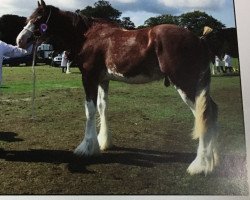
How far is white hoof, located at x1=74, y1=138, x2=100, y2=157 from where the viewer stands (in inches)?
153

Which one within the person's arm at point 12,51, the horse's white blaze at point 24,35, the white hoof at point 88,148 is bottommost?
the white hoof at point 88,148

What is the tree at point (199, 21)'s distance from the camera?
154 inches

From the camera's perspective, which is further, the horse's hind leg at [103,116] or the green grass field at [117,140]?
the horse's hind leg at [103,116]

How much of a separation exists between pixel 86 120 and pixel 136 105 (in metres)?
0.50

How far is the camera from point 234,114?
3793 millimetres

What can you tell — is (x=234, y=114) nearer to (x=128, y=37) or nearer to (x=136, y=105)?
(x=136, y=105)

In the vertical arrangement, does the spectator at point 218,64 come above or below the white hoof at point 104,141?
above

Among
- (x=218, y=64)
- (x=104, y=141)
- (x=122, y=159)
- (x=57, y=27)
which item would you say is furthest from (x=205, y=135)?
(x=57, y=27)

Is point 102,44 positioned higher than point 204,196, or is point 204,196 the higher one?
point 102,44

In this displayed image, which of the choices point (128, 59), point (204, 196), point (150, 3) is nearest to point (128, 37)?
point (128, 59)

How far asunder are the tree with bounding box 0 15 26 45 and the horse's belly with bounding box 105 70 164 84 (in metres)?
0.95

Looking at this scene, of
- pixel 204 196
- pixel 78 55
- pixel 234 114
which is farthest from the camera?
pixel 78 55

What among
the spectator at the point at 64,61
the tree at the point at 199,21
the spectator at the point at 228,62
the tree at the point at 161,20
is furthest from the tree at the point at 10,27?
the spectator at the point at 228,62

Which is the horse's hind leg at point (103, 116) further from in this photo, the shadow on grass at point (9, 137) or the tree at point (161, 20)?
the shadow on grass at point (9, 137)
